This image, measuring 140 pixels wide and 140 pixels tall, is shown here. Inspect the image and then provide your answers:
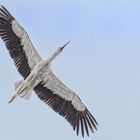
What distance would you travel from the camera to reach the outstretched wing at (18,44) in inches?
1145

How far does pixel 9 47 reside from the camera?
29.2 meters

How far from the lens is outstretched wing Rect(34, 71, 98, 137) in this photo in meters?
29.2

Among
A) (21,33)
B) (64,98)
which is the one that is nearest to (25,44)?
(21,33)

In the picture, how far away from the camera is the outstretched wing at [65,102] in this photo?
29.2 metres

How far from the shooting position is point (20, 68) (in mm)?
29422

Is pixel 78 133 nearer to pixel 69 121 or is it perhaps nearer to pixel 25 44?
pixel 69 121

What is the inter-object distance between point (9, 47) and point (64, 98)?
2514 mm

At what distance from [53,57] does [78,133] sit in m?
2.67

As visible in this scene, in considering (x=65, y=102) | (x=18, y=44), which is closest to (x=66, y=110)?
(x=65, y=102)

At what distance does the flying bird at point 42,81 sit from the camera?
29047 mm

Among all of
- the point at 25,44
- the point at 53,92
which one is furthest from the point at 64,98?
the point at 25,44

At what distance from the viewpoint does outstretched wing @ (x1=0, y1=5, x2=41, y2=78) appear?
29.1m

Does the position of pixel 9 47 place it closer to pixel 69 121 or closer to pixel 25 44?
pixel 25 44

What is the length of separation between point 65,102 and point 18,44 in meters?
2.51
